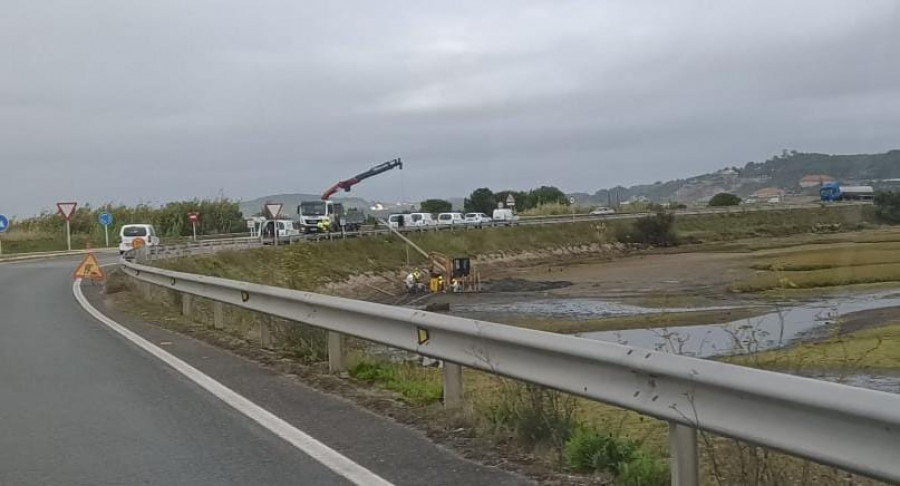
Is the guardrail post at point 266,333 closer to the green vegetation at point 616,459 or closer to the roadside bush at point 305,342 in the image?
the roadside bush at point 305,342

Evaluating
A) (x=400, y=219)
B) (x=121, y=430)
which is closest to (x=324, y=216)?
(x=400, y=219)

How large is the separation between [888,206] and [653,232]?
1577 inches

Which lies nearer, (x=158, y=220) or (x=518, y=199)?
(x=158, y=220)

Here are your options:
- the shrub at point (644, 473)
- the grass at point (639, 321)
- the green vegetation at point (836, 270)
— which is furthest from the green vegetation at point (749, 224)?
the shrub at point (644, 473)

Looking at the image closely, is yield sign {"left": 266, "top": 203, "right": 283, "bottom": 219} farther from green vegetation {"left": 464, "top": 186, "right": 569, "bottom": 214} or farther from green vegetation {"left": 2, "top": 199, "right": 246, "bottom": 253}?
green vegetation {"left": 464, "top": 186, "right": 569, "bottom": 214}

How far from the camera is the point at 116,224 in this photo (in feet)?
244

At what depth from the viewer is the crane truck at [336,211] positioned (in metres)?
62.2

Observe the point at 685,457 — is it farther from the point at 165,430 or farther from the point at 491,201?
the point at 491,201

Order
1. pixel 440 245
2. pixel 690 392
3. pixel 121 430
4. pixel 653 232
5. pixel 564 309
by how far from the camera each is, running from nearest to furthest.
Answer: pixel 690 392
pixel 121 430
pixel 564 309
pixel 440 245
pixel 653 232

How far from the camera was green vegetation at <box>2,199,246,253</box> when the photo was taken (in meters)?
67.2

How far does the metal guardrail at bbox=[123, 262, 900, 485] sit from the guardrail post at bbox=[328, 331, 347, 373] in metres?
2.14

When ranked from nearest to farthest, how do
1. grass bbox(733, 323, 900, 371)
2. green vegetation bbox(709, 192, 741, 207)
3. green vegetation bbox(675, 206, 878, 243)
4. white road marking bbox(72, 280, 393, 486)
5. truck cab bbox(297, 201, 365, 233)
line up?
white road marking bbox(72, 280, 393, 486) → grass bbox(733, 323, 900, 371) → truck cab bbox(297, 201, 365, 233) → green vegetation bbox(675, 206, 878, 243) → green vegetation bbox(709, 192, 741, 207)

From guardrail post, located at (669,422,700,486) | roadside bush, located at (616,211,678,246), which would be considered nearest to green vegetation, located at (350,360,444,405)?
guardrail post, located at (669,422,700,486)

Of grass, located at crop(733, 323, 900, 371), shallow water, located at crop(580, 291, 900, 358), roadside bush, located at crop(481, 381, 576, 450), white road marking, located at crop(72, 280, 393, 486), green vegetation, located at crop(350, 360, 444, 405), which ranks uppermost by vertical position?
roadside bush, located at crop(481, 381, 576, 450)
